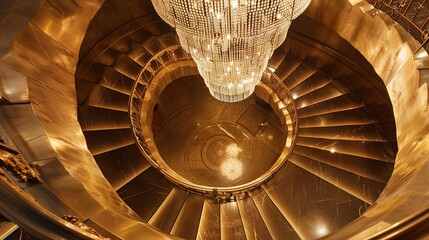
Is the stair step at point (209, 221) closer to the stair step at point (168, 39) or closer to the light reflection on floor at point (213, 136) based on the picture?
the light reflection on floor at point (213, 136)

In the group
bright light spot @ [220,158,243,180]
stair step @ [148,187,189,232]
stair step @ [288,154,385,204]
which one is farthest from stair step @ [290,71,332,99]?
stair step @ [148,187,189,232]

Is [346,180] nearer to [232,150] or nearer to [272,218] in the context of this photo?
[272,218]

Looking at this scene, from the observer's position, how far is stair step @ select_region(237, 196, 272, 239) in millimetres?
4280

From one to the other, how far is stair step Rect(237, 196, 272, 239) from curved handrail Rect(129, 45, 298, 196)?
22 centimetres

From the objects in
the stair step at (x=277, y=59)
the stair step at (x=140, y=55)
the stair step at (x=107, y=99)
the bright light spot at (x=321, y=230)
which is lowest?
the bright light spot at (x=321, y=230)

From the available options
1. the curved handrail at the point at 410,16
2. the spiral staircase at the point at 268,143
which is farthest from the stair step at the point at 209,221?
the curved handrail at the point at 410,16

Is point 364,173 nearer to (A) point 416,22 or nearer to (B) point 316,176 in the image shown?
(B) point 316,176

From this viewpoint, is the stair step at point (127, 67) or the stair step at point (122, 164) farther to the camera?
the stair step at point (127, 67)

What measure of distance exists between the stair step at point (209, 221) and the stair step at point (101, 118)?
1973mm

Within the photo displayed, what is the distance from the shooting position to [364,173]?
16.8ft

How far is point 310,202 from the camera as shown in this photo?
466 centimetres

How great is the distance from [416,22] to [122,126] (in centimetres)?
478

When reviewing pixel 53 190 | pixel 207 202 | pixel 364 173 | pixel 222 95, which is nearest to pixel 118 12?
pixel 222 95

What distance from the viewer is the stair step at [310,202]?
4.38 metres
